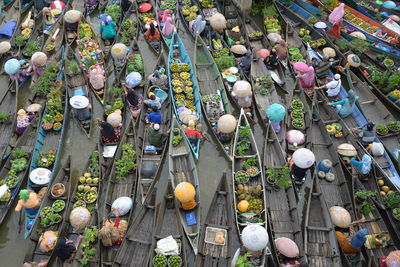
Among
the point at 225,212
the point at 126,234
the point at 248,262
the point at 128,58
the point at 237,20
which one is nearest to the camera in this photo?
the point at 248,262

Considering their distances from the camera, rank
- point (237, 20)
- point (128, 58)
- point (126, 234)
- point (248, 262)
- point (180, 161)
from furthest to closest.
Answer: point (237, 20)
point (128, 58)
point (180, 161)
point (126, 234)
point (248, 262)

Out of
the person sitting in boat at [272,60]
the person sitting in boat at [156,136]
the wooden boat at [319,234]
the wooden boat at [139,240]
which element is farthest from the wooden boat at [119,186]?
the person sitting in boat at [272,60]

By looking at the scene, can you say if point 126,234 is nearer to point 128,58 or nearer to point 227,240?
point 227,240

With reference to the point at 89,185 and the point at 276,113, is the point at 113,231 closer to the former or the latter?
the point at 89,185

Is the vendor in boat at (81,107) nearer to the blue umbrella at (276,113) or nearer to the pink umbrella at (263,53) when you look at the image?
the blue umbrella at (276,113)

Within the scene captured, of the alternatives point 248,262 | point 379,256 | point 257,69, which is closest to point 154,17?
point 257,69

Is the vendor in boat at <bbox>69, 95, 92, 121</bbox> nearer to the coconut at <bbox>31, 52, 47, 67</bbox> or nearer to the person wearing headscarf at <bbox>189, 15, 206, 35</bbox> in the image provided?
the coconut at <bbox>31, 52, 47, 67</bbox>
